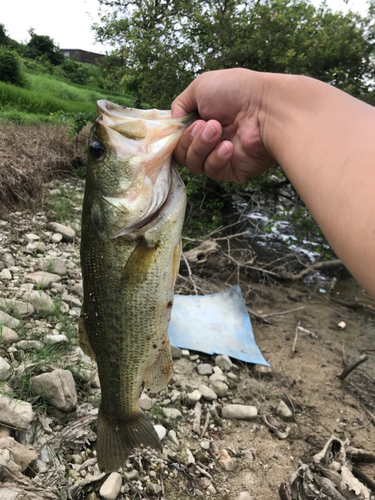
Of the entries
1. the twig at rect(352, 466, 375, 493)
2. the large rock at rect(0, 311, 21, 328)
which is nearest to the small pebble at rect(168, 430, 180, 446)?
the twig at rect(352, 466, 375, 493)

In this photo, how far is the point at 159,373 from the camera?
1951 millimetres

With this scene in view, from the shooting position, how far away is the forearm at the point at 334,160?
1025mm

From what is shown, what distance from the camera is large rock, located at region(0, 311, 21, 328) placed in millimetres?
3057

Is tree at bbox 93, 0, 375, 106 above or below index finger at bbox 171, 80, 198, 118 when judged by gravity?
above

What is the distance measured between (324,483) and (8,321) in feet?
9.19

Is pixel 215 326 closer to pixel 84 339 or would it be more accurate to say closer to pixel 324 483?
pixel 324 483

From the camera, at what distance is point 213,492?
250 cm

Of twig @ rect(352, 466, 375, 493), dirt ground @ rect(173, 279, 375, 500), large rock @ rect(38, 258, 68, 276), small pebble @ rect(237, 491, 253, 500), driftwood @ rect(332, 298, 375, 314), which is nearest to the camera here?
small pebble @ rect(237, 491, 253, 500)

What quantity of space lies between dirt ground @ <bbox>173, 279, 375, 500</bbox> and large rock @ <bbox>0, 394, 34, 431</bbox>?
1146mm

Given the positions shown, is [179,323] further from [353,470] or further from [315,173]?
[315,173]

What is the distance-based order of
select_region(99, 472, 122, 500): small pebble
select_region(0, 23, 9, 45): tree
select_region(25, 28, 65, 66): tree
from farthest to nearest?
1. select_region(25, 28, 65, 66): tree
2. select_region(0, 23, 9, 45): tree
3. select_region(99, 472, 122, 500): small pebble

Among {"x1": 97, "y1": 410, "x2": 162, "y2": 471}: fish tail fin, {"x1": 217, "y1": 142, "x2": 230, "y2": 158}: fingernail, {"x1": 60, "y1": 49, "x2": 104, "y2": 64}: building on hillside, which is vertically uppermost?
{"x1": 60, "y1": 49, "x2": 104, "y2": 64}: building on hillside

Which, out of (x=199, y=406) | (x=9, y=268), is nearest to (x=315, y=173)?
(x=199, y=406)

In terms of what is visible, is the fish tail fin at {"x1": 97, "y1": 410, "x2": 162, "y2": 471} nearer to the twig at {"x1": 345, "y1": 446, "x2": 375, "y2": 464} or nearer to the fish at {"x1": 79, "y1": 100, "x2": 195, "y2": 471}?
the fish at {"x1": 79, "y1": 100, "x2": 195, "y2": 471}
